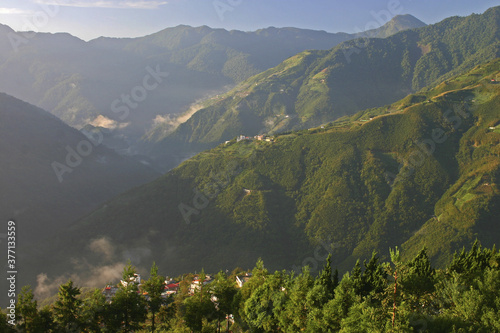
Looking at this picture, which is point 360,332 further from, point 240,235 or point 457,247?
point 240,235

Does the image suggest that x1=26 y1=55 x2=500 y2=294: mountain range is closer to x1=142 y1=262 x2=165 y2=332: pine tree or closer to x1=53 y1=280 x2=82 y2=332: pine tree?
x1=142 y1=262 x2=165 y2=332: pine tree

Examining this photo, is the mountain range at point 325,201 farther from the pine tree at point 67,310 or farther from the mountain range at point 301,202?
the pine tree at point 67,310

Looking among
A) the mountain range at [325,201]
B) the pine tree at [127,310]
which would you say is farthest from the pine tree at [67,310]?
the mountain range at [325,201]

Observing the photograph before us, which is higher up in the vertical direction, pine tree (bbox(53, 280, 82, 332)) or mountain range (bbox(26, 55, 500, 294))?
mountain range (bbox(26, 55, 500, 294))

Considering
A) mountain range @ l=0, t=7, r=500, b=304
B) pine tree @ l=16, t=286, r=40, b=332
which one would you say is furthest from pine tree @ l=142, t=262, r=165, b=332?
mountain range @ l=0, t=7, r=500, b=304

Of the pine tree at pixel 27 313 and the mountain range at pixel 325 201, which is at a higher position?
the mountain range at pixel 325 201

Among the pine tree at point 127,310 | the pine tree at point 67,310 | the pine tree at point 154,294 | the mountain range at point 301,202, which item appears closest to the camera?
the pine tree at point 67,310

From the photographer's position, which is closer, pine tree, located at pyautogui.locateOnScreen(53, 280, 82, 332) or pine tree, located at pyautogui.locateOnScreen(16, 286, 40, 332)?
pine tree, located at pyautogui.locateOnScreen(16, 286, 40, 332)

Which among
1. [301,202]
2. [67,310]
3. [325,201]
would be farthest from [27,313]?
[301,202]

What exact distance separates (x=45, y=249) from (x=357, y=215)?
11744 cm

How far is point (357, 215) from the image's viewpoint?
136 m

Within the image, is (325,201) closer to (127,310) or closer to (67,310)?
(127,310)

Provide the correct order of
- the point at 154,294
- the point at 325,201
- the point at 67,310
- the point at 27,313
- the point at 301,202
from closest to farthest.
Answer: the point at 27,313 → the point at 67,310 → the point at 154,294 → the point at 325,201 → the point at 301,202

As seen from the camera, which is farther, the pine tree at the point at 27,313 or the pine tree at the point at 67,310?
the pine tree at the point at 67,310
